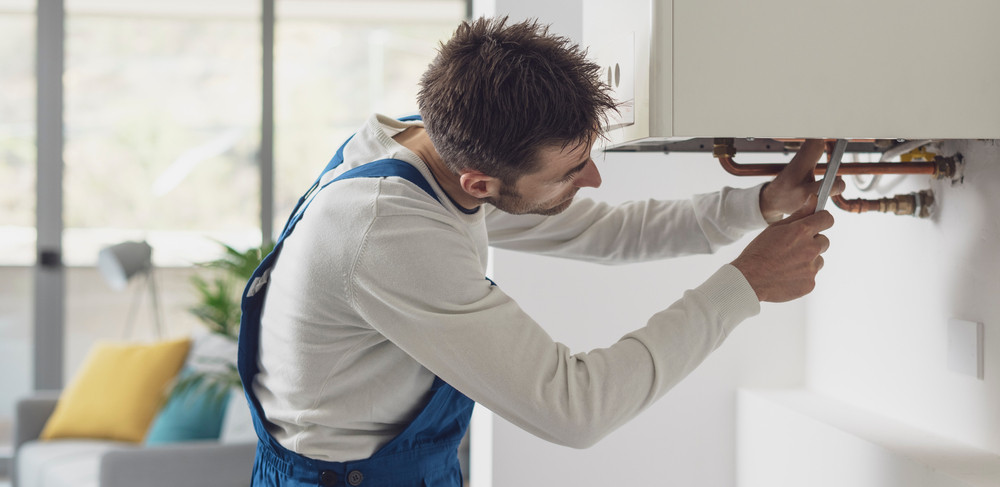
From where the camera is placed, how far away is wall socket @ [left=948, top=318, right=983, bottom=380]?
3.47ft

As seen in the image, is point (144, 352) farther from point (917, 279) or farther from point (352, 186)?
point (917, 279)

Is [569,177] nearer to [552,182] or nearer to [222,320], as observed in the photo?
[552,182]

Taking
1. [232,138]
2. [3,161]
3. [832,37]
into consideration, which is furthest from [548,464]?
[3,161]

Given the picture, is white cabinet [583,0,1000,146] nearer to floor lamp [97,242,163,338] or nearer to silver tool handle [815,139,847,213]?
silver tool handle [815,139,847,213]

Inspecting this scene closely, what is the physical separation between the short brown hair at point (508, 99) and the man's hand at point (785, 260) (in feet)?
0.79

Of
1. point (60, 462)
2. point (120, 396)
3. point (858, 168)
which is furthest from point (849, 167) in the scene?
point (120, 396)

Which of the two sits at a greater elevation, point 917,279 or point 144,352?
point 917,279

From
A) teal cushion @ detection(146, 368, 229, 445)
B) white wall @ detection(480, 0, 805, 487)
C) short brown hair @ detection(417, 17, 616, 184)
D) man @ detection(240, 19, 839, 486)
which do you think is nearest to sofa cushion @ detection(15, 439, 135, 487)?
teal cushion @ detection(146, 368, 229, 445)

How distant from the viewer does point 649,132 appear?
860 mm

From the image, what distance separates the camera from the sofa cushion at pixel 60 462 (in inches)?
103

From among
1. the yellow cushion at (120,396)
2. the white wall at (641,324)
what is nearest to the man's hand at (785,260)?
the white wall at (641,324)

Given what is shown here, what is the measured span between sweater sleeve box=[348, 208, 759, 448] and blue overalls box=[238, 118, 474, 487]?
0.12 metres

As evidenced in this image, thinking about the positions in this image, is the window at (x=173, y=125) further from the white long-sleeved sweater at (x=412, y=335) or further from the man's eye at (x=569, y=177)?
the man's eye at (x=569, y=177)

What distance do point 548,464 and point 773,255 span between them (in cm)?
80
